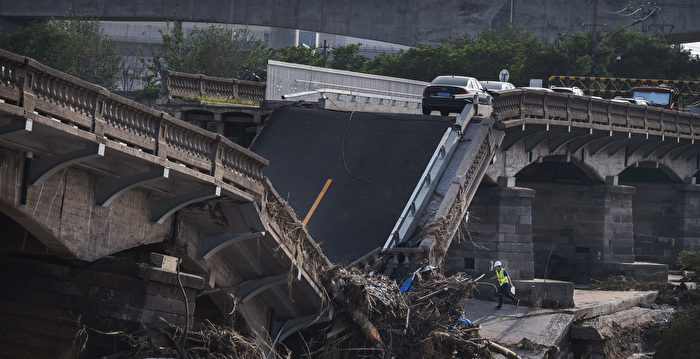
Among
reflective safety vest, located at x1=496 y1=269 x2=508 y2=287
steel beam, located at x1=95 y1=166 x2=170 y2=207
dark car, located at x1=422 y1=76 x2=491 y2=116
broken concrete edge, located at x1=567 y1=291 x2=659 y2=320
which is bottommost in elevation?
broken concrete edge, located at x1=567 y1=291 x2=659 y2=320

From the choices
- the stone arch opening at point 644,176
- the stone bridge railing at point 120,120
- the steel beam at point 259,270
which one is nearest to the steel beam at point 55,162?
the stone bridge railing at point 120,120

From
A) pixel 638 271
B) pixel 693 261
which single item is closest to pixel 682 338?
pixel 693 261

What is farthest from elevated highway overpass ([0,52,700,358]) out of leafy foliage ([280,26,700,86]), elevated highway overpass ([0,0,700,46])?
elevated highway overpass ([0,0,700,46])

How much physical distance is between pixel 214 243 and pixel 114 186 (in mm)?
2920

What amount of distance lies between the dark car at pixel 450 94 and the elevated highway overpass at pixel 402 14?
4326 centimetres

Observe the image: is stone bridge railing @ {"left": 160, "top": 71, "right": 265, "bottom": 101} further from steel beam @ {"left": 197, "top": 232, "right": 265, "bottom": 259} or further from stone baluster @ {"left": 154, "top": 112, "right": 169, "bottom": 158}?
stone baluster @ {"left": 154, "top": 112, "right": 169, "bottom": 158}

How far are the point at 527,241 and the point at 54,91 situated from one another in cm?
2356

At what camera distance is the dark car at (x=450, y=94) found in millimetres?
33209

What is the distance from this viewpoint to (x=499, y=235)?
34375mm

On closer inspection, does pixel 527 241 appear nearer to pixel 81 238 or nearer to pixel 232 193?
pixel 232 193

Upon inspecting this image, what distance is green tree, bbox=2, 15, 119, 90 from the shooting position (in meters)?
57.8

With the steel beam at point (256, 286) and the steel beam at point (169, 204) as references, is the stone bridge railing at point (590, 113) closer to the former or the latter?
the steel beam at point (256, 286)

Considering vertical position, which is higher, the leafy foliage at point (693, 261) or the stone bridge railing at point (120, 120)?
the stone bridge railing at point (120, 120)

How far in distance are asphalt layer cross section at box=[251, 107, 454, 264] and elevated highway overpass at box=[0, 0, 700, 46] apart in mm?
42639
